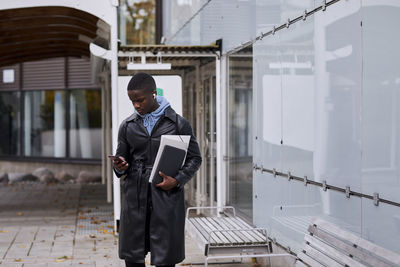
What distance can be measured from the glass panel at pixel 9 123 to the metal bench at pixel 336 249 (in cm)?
1799

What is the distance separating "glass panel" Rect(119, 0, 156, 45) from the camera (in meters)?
18.8

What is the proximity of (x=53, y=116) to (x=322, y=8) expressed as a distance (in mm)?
16470

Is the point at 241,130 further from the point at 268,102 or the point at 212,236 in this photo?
the point at 212,236

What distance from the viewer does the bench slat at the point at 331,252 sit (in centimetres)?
467

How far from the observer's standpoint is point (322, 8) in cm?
614

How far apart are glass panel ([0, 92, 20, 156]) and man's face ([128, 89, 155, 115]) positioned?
59.6 ft

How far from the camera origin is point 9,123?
74.0 ft

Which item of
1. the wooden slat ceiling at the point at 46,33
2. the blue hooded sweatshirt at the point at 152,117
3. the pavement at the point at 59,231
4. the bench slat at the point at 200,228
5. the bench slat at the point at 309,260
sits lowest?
the pavement at the point at 59,231

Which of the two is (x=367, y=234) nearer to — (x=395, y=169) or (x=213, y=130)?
(x=395, y=169)

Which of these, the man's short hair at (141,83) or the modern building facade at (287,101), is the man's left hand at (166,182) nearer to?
the man's short hair at (141,83)

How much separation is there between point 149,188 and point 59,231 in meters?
6.07

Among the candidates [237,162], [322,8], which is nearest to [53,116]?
[237,162]

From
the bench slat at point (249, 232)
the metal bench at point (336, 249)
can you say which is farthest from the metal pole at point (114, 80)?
the metal bench at point (336, 249)

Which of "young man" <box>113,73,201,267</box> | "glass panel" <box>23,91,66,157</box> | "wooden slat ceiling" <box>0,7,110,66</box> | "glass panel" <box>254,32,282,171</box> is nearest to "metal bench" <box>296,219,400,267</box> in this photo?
"young man" <box>113,73,201,267</box>
